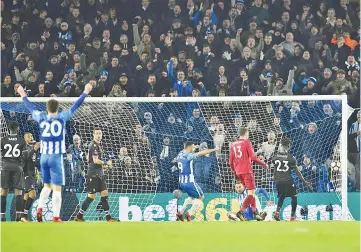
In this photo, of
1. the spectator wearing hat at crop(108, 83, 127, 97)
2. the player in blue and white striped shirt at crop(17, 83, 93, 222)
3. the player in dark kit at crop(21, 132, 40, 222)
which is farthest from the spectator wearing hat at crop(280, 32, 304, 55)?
the player in blue and white striped shirt at crop(17, 83, 93, 222)

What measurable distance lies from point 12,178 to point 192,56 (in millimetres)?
6366

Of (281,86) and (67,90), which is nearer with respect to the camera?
(281,86)

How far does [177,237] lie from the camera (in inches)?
447

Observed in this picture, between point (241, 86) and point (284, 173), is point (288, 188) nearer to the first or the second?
point (284, 173)

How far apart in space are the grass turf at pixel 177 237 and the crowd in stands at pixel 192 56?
21.7 ft

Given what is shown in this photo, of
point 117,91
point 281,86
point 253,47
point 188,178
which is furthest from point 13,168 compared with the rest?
point 253,47

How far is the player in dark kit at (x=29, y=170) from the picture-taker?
16844 millimetres

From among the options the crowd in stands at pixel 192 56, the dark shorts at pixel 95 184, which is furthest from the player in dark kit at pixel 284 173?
the dark shorts at pixel 95 184

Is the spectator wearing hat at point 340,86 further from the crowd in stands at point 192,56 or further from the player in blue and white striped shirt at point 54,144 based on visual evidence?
the player in blue and white striped shirt at point 54,144

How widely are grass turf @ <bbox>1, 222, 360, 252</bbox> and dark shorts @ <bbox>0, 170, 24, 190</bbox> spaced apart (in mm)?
3746

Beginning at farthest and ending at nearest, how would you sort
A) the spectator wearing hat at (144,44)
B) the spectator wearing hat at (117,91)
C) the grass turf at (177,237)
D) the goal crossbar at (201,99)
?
the spectator wearing hat at (144,44)
the spectator wearing hat at (117,91)
the goal crossbar at (201,99)
the grass turf at (177,237)

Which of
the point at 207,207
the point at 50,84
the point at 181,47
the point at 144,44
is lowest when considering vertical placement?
the point at 207,207

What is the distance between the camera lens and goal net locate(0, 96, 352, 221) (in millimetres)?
18516

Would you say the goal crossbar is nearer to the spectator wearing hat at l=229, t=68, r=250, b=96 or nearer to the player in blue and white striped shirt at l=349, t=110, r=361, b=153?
the player in blue and white striped shirt at l=349, t=110, r=361, b=153
